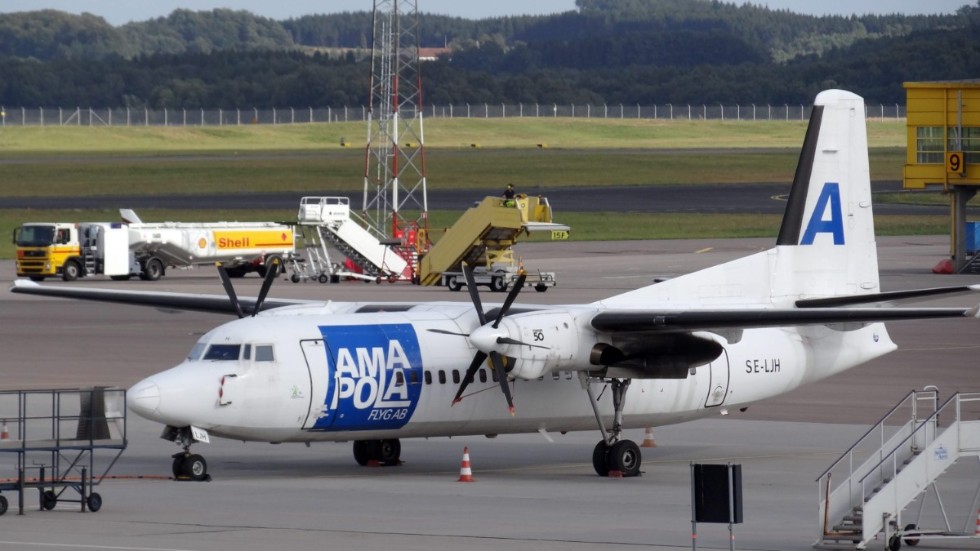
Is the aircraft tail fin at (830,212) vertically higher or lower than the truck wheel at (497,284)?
higher

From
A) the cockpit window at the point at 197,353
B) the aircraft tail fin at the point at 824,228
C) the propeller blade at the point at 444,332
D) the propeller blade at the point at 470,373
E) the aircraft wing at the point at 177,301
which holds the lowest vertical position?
the propeller blade at the point at 470,373

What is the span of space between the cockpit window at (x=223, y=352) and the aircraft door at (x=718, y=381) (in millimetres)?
7432

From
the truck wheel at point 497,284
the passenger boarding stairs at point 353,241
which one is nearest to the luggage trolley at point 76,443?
the truck wheel at point 497,284

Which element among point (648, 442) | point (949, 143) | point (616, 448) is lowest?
point (648, 442)

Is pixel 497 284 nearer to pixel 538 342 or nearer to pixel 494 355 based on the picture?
pixel 494 355

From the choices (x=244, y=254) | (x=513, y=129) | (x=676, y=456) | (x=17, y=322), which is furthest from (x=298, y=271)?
(x=513, y=129)

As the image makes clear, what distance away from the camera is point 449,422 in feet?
70.3

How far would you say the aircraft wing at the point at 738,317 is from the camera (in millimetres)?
19781

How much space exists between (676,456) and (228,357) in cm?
805

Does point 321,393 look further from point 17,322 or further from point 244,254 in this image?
point 244,254

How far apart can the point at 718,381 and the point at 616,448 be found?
2320 millimetres

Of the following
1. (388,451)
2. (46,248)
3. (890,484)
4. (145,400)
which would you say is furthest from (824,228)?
(46,248)

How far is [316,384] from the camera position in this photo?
66.2 feet

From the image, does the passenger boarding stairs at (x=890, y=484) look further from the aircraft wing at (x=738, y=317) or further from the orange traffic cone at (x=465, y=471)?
the orange traffic cone at (x=465, y=471)
